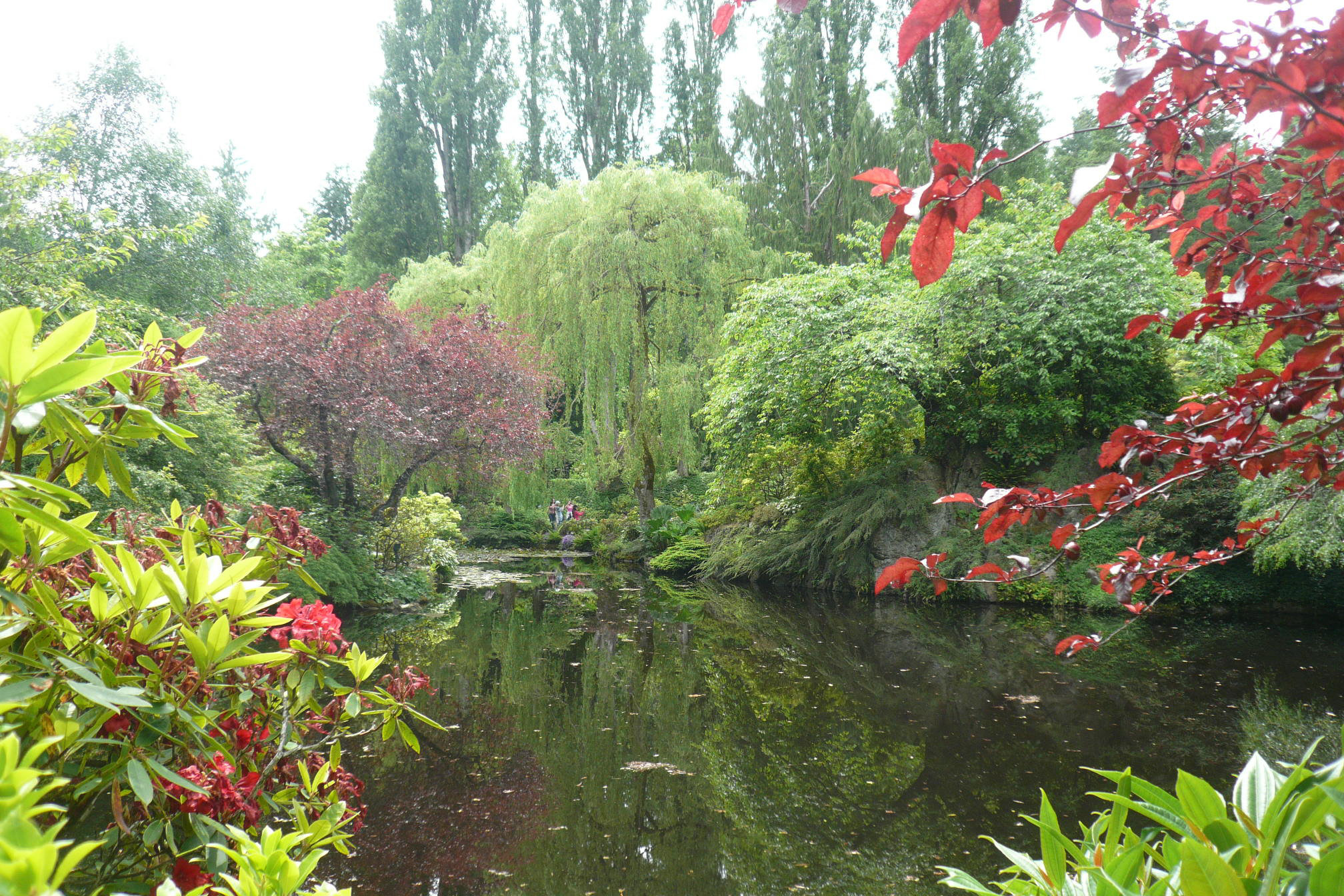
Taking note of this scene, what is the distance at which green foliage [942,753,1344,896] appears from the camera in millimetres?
840

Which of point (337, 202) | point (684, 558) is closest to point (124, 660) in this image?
point (684, 558)

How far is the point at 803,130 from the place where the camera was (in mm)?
17344

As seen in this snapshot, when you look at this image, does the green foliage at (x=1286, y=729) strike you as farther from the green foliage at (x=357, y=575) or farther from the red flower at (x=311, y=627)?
the green foliage at (x=357, y=575)

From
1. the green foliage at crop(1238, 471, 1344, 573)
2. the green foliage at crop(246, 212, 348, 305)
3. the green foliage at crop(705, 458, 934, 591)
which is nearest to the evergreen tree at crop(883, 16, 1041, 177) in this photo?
the green foliage at crop(705, 458, 934, 591)

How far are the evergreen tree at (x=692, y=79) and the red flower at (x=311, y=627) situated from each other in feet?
65.7

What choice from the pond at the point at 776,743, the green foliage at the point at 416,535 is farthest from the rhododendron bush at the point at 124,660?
the green foliage at the point at 416,535

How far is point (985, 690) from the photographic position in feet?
16.9

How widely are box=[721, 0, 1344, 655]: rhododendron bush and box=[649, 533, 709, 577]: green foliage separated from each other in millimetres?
11724

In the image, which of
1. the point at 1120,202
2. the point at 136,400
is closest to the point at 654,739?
the point at 136,400

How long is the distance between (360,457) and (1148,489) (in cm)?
974

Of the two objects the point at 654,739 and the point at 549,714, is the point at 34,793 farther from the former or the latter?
the point at 549,714

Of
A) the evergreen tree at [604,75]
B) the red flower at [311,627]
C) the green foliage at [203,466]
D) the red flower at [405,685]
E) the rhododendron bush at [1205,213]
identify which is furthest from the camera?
the evergreen tree at [604,75]

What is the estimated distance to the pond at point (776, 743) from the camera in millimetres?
2779

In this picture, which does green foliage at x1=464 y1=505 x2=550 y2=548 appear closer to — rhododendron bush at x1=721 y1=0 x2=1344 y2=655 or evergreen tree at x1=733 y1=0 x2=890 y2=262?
evergreen tree at x1=733 y1=0 x2=890 y2=262
